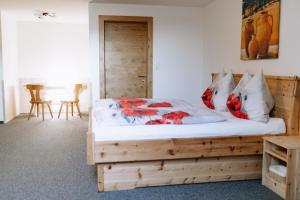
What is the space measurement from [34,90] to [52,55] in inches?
38.9

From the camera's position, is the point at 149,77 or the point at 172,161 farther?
the point at 149,77

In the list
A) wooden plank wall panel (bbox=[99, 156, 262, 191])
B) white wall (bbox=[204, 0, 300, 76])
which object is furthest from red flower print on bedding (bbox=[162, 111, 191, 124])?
white wall (bbox=[204, 0, 300, 76])

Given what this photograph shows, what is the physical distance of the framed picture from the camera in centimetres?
305

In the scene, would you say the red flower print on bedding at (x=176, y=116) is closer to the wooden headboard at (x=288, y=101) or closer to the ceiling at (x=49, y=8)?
the wooden headboard at (x=288, y=101)

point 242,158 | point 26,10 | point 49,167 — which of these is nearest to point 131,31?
point 26,10

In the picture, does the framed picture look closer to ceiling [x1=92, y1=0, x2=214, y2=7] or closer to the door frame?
ceiling [x1=92, y1=0, x2=214, y2=7]

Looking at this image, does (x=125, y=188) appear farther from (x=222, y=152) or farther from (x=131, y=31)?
(x=131, y=31)

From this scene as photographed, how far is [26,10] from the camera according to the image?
5406mm

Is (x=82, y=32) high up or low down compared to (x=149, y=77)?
up

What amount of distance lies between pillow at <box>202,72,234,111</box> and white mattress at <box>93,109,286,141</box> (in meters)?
0.66

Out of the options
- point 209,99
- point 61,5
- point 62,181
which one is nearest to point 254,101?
point 209,99

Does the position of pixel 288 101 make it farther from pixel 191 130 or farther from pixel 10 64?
pixel 10 64

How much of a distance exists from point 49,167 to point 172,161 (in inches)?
55.1

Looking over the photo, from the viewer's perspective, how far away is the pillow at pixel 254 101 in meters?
2.79
